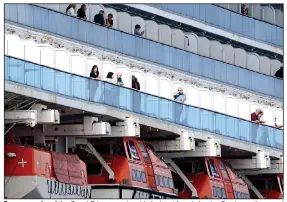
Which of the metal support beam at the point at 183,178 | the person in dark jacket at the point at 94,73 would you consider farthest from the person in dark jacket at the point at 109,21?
the metal support beam at the point at 183,178

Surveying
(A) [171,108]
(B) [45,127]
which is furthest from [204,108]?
(B) [45,127]

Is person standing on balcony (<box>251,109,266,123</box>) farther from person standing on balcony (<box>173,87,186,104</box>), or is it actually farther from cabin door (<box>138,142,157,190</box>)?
cabin door (<box>138,142,157,190</box>)

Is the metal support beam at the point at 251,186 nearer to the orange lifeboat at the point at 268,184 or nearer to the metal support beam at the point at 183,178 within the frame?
the orange lifeboat at the point at 268,184

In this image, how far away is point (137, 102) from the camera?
75312 millimetres

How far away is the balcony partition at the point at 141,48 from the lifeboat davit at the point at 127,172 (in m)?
2.93

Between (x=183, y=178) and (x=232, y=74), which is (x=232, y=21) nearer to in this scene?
(x=232, y=74)

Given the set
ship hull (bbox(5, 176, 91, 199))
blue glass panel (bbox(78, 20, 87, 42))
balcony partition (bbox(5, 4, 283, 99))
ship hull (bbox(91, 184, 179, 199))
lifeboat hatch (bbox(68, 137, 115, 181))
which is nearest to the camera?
ship hull (bbox(5, 176, 91, 199))

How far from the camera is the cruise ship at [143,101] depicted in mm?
70125

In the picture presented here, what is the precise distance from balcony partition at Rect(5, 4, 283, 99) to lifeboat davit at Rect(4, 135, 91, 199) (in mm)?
3544

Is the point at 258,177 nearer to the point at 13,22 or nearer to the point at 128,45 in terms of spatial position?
the point at 128,45

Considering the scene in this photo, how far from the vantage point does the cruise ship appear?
230 feet

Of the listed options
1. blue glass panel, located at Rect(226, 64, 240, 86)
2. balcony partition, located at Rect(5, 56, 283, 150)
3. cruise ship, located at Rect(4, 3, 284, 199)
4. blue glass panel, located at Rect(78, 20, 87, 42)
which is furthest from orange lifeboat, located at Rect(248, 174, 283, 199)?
blue glass panel, located at Rect(78, 20, 87, 42)

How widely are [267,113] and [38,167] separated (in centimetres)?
1682

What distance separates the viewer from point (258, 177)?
87.3m
